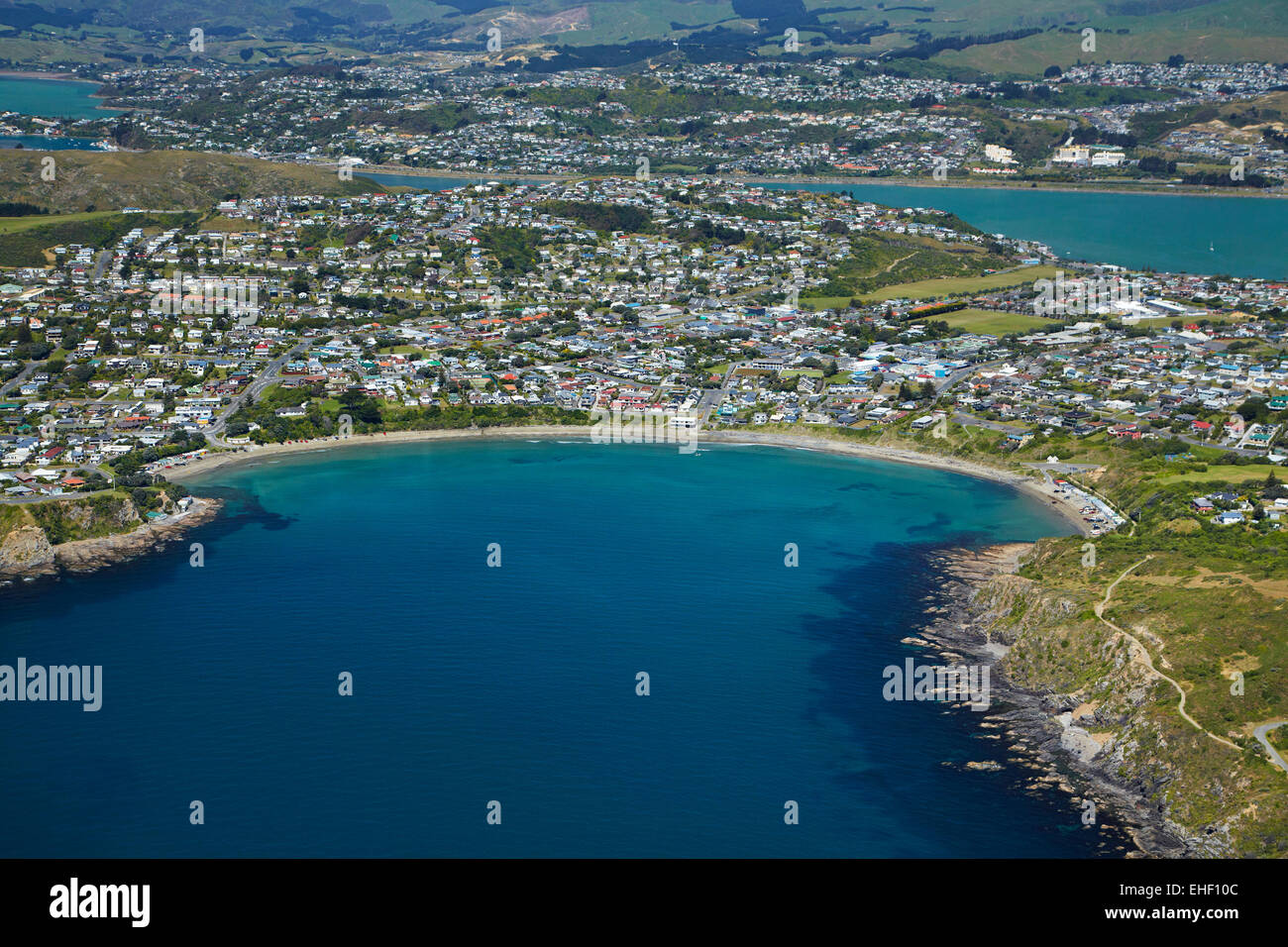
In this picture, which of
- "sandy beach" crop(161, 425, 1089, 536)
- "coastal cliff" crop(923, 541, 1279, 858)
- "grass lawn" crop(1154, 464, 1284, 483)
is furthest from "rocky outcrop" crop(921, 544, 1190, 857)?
"sandy beach" crop(161, 425, 1089, 536)

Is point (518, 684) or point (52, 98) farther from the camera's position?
point (52, 98)

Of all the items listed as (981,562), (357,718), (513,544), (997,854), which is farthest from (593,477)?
(997,854)

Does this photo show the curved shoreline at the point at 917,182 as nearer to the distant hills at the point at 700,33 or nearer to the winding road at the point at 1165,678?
the distant hills at the point at 700,33

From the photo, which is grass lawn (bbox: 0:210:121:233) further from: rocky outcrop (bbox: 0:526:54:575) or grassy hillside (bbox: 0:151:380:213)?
rocky outcrop (bbox: 0:526:54:575)

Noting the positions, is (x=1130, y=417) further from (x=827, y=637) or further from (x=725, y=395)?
(x=827, y=637)

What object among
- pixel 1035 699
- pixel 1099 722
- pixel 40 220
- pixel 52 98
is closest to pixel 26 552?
pixel 1035 699

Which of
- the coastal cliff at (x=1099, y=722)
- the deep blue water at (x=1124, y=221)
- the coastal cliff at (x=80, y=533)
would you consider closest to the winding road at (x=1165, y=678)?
the coastal cliff at (x=1099, y=722)

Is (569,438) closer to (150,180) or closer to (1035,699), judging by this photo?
(1035,699)
